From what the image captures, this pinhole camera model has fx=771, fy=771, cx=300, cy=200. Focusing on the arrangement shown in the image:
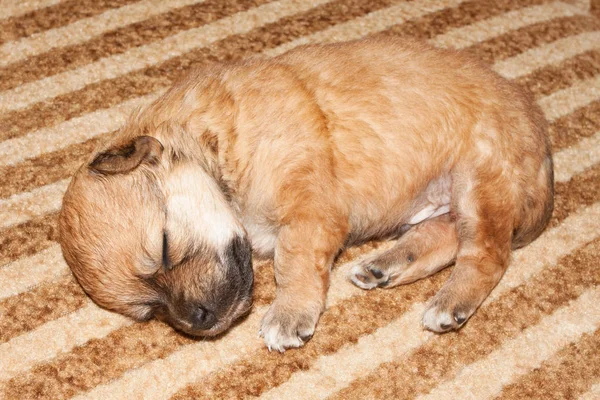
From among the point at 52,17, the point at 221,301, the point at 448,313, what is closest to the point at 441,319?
the point at 448,313

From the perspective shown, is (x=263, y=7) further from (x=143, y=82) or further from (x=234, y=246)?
(x=234, y=246)

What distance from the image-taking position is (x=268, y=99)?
314cm

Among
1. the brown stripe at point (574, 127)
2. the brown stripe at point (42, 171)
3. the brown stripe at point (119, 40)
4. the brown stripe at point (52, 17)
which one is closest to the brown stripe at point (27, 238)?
the brown stripe at point (42, 171)

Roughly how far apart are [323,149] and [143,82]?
1214 millimetres

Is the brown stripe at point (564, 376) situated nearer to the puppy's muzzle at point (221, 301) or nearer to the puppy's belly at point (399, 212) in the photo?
the puppy's belly at point (399, 212)

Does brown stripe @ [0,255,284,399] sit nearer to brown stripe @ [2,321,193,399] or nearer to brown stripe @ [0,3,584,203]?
brown stripe @ [2,321,193,399]

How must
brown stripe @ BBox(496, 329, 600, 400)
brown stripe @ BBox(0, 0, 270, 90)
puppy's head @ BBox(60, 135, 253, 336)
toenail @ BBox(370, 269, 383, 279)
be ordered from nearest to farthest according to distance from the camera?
puppy's head @ BBox(60, 135, 253, 336) → brown stripe @ BBox(496, 329, 600, 400) → toenail @ BBox(370, 269, 383, 279) → brown stripe @ BBox(0, 0, 270, 90)

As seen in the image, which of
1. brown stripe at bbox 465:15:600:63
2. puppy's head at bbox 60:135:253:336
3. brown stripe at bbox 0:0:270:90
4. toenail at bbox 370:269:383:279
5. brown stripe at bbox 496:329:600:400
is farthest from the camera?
brown stripe at bbox 465:15:600:63

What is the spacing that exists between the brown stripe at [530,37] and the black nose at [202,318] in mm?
2137

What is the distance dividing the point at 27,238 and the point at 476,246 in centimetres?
191

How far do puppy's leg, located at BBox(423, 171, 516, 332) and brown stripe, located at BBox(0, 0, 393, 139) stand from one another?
1.39 m

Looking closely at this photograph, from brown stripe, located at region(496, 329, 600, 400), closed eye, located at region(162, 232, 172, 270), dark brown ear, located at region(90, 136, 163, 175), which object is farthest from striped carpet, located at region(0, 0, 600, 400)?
dark brown ear, located at region(90, 136, 163, 175)

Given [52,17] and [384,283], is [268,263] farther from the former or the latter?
[52,17]

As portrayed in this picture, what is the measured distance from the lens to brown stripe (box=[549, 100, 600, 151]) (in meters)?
3.89
